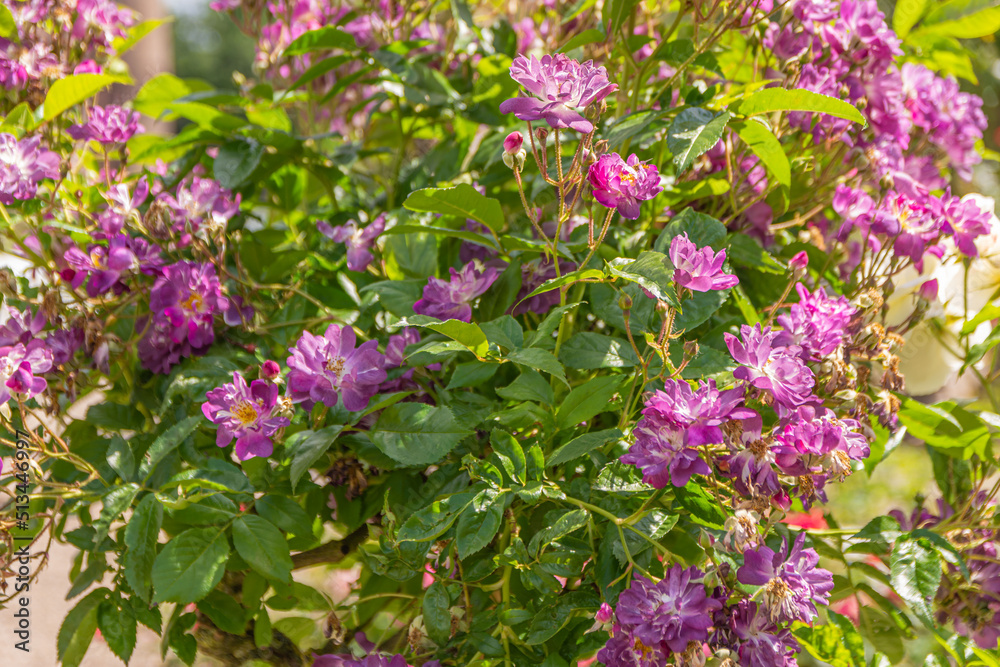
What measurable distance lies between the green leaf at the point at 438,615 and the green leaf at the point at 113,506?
0.24m

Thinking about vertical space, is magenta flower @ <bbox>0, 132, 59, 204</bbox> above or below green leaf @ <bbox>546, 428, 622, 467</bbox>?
above

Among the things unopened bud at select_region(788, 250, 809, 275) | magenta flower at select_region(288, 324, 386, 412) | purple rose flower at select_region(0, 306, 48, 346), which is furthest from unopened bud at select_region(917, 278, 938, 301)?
purple rose flower at select_region(0, 306, 48, 346)

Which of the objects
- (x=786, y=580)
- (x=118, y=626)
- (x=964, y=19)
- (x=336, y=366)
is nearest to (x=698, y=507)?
(x=786, y=580)

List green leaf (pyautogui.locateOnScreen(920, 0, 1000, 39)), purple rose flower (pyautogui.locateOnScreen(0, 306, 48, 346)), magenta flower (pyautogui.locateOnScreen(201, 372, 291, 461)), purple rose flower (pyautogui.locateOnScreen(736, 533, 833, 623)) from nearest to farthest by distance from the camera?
purple rose flower (pyautogui.locateOnScreen(736, 533, 833, 623)) → magenta flower (pyautogui.locateOnScreen(201, 372, 291, 461)) → purple rose flower (pyautogui.locateOnScreen(0, 306, 48, 346)) → green leaf (pyautogui.locateOnScreen(920, 0, 1000, 39))

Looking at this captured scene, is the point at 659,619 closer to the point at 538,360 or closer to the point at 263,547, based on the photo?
the point at 538,360

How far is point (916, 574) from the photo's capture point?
589mm

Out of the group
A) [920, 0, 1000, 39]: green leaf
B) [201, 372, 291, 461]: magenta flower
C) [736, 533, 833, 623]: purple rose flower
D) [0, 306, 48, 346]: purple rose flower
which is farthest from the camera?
[920, 0, 1000, 39]: green leaf

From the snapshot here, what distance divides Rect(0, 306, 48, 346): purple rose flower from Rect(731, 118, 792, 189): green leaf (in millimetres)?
625

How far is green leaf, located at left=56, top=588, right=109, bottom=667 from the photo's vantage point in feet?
2.23

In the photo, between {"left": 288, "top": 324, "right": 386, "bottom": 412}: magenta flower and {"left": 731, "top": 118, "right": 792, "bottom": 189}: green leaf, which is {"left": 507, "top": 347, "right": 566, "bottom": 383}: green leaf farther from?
{"left": 731, "top": 118, "right": 792, "bottom": 189}: green leaf

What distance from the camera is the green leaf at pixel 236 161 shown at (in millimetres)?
768

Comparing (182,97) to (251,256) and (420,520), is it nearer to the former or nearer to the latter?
(251,256)

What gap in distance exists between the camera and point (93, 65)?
0.85 m

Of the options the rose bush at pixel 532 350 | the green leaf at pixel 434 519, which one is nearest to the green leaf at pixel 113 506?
the rose bush at pixel 532 350
